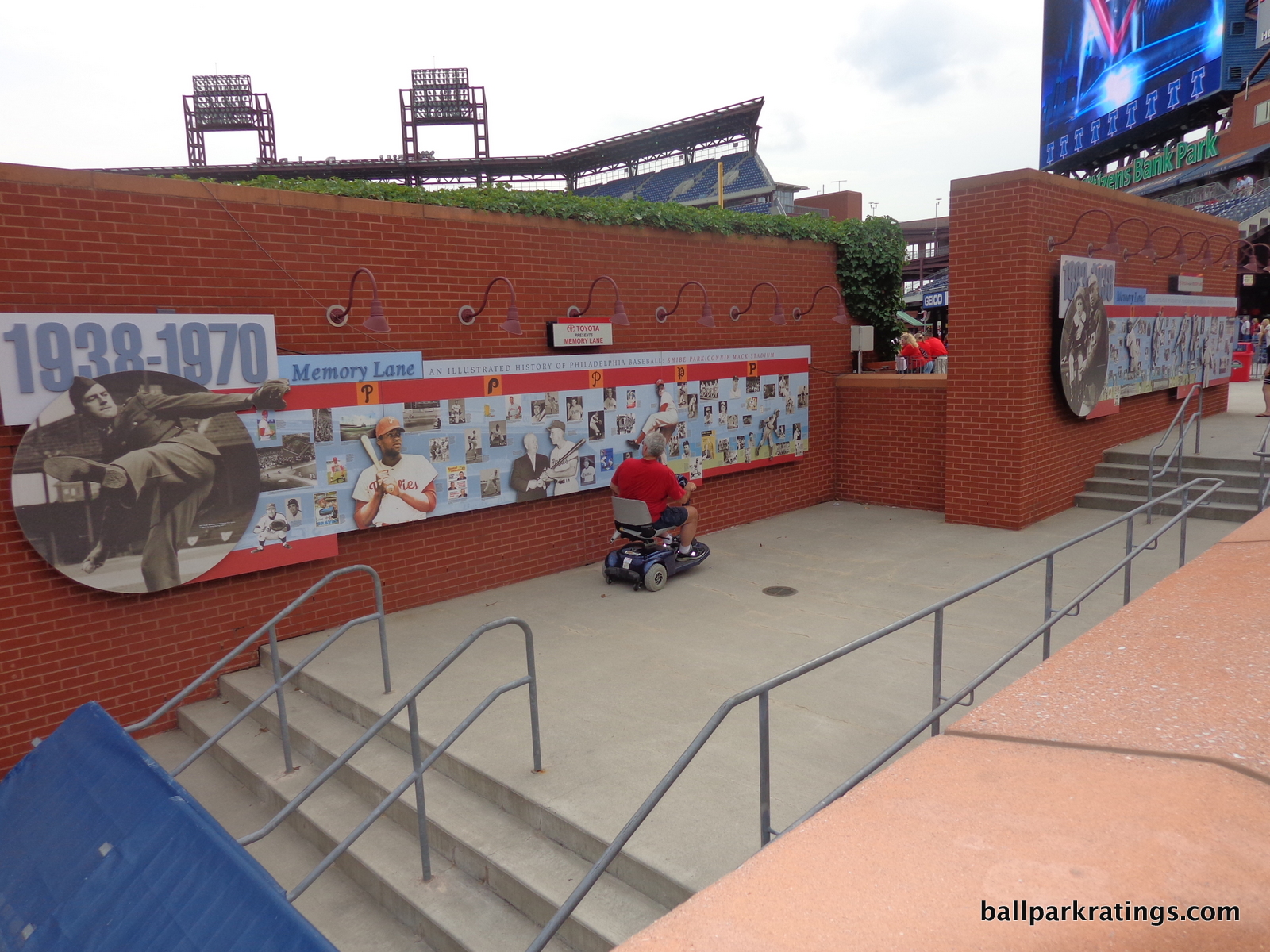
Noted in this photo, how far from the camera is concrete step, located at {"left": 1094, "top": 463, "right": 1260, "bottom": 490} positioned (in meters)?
10.9

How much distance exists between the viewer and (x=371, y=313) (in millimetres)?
7219

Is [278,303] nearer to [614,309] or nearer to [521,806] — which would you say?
[614,309]

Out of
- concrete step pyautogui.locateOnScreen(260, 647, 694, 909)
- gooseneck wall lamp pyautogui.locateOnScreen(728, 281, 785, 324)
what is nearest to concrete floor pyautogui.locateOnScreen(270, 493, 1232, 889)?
concrete step pyautogui.locateOnScreen(260, 647, 694, 909)

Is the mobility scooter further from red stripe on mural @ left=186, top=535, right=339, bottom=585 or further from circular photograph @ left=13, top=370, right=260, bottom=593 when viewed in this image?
circular photograph @ left=13, top=370, right=260, bottom=593

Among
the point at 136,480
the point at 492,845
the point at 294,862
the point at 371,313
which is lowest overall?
the point at 294,862

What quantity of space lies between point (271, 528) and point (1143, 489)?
10.9 meters

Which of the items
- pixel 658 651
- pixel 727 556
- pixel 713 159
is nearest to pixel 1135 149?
pixel 713 159

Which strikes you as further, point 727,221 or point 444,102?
point 444,102

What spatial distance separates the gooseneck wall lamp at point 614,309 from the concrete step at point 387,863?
16.3 feet

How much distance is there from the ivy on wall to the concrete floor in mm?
3940

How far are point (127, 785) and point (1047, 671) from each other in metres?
4.53

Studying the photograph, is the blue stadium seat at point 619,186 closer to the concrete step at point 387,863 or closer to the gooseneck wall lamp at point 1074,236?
the gooseneck wall lamp at point 1074,236

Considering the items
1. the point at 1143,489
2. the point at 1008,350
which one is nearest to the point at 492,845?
the point at 1008,350

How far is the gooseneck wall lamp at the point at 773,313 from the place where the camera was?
10.6 metres
